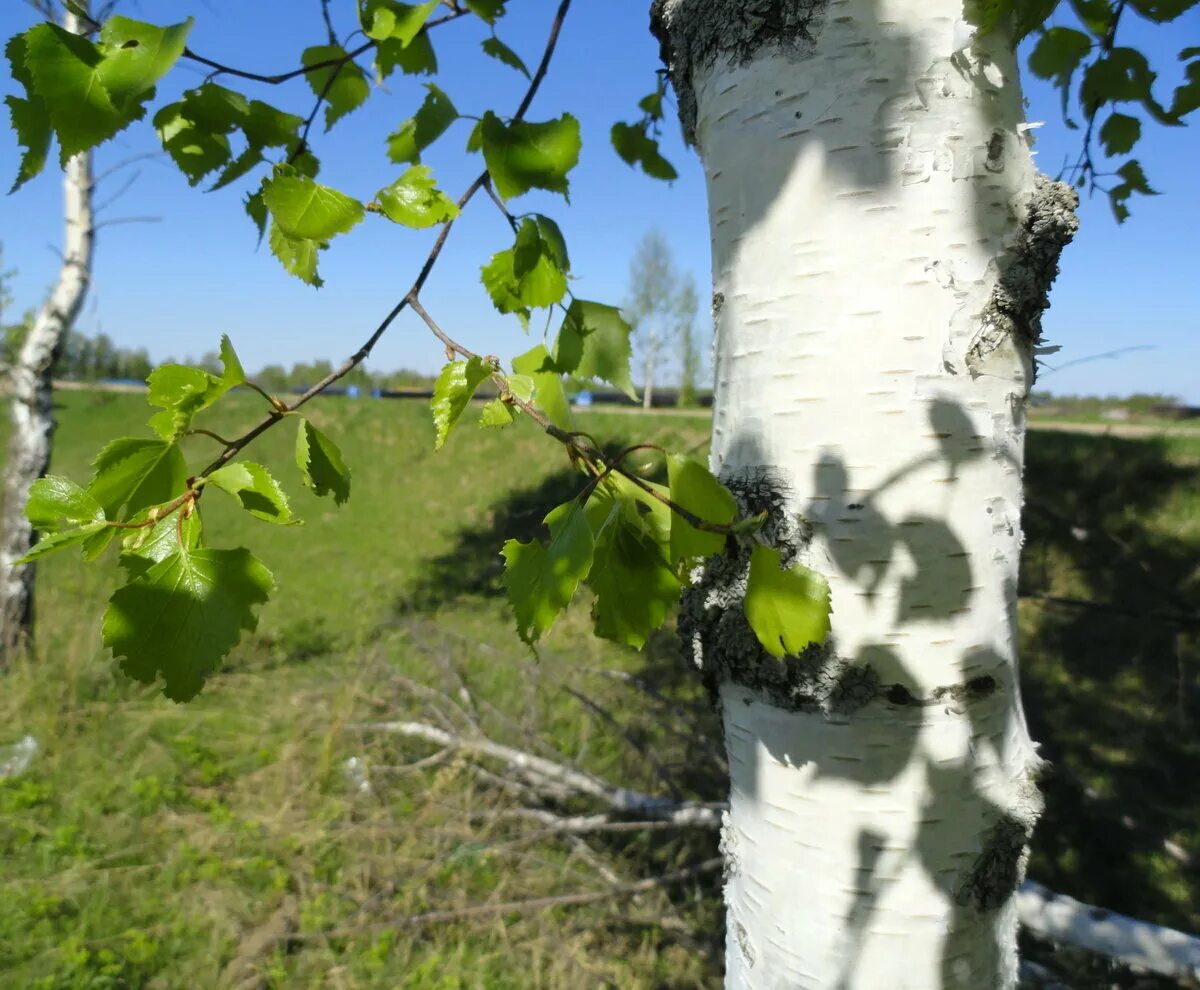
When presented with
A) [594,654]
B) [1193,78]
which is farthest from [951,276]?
[594,654]

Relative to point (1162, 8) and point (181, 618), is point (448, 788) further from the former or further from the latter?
point (1162, 8)

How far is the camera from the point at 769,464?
0.88m

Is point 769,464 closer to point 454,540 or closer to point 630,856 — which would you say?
point 630,856

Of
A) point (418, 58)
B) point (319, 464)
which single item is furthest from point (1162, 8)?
point (319, 464)

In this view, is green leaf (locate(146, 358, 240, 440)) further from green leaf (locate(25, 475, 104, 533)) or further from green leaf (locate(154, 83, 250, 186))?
green leaf (locate(154, 83, 250, 186))

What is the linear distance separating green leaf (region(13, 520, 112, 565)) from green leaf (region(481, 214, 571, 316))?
1.61 feet

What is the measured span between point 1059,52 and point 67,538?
2027 millimetres

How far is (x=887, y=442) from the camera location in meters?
0.82

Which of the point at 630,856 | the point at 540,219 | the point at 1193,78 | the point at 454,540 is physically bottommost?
the point at 630,856

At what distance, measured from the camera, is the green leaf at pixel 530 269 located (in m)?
0.92

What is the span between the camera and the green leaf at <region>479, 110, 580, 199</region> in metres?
0.95

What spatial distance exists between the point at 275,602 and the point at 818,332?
7278 mm

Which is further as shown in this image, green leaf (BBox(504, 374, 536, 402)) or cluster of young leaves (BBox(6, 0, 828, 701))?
green leaf (BBox(504, 374, 536, 402))

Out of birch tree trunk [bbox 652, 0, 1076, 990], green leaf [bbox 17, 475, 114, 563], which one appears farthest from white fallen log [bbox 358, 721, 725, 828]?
green leaf [bbox 17, 475, 114, 563]
